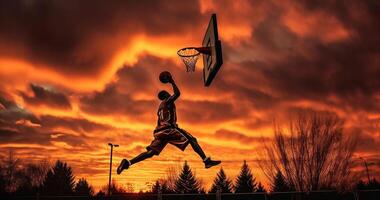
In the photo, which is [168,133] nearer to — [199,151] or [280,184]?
[199,151]

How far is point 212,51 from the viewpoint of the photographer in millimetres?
7773

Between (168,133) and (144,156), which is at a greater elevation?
(168,133)

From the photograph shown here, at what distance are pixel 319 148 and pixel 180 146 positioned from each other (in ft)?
84.2

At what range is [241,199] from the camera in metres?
33.2

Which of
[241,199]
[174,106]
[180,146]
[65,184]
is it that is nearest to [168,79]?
[174,106]

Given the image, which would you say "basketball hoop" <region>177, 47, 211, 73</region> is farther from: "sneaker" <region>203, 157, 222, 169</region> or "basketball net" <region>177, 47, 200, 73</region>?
"sneaker" <region>203, 157, 222, 169</region>

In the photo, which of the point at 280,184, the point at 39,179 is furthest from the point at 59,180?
the point at 280,184

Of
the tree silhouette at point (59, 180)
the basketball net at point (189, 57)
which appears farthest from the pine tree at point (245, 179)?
the basketball net at point (189, 57)

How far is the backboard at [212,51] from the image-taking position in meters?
7.12

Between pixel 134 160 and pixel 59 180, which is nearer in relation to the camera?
pixel 134 160

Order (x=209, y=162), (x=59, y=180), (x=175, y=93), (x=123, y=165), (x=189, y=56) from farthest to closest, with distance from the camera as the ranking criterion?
(x=59, y=180), (x=189, y=56), (x=123, y=165), (x=175, y=93), (x=209, y=162)

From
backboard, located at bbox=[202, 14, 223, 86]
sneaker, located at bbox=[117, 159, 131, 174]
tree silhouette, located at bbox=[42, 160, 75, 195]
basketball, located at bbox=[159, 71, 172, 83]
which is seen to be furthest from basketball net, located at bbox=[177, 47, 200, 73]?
tree silhouette, located at bbox=[42, 160, 75, 195]

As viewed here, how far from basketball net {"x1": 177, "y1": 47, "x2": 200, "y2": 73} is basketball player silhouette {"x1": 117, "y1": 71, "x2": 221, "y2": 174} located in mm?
2004

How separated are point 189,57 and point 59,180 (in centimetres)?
7283
